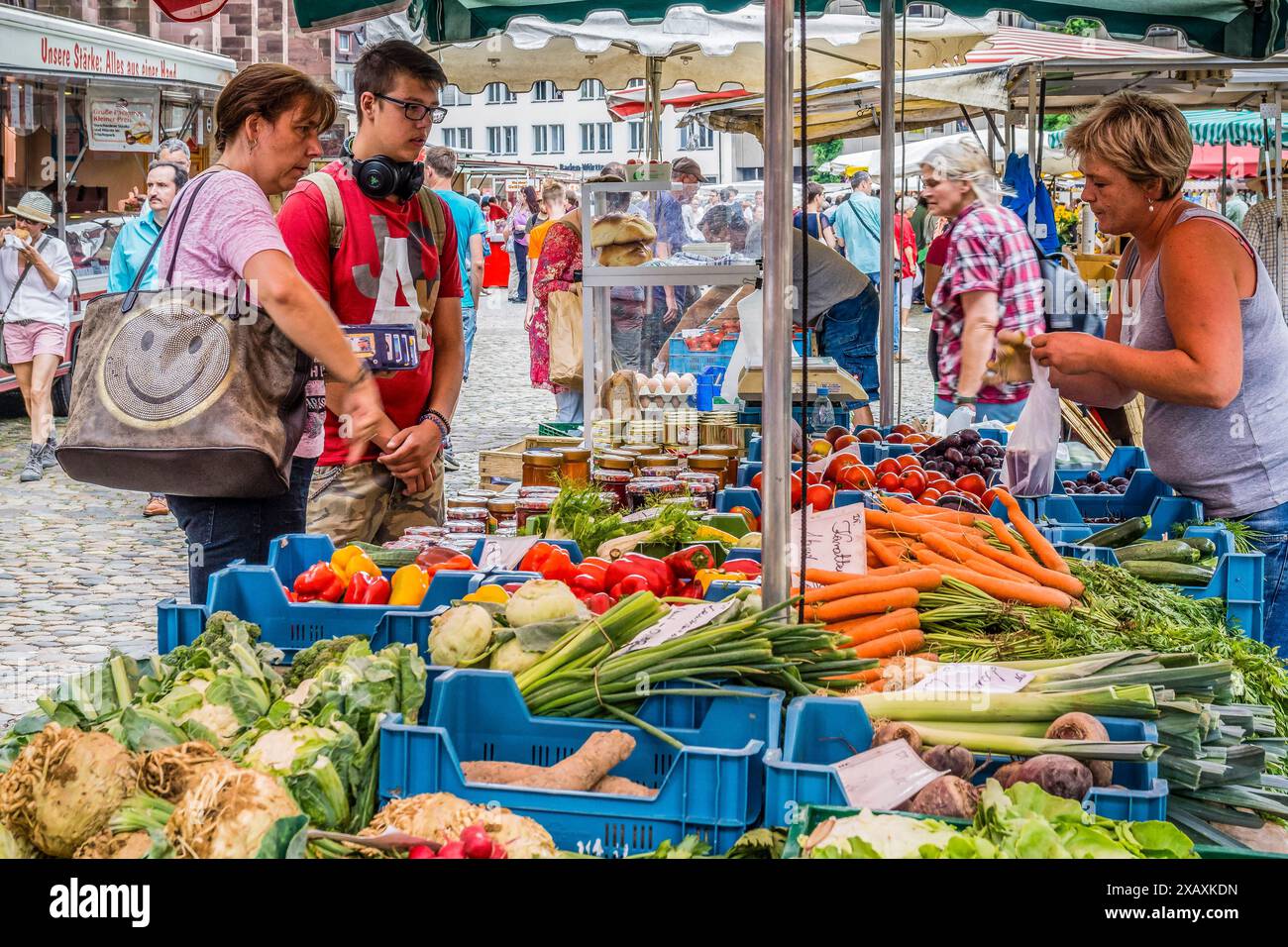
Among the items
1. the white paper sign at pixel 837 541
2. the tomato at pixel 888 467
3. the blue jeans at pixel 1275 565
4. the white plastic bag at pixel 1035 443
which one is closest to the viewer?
the white paper sign at pixel 837 541

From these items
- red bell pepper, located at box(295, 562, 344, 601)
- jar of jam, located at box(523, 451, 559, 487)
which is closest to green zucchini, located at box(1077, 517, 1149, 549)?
jar of jam, located at box(523, 451, 559, 487)

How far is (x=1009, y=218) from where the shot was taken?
16.3 ft

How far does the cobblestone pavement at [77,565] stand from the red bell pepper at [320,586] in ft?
7.51

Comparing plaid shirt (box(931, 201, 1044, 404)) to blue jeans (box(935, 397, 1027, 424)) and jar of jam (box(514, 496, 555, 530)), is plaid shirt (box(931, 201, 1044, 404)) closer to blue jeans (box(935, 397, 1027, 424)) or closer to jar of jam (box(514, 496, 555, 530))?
jar of jam (box(514, 496, 555, 530))

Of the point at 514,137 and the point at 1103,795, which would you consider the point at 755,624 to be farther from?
the point at 514,137

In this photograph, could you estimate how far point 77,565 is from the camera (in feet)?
25.2

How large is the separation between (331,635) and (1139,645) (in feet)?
6.11

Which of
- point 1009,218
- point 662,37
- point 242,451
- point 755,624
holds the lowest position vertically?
point 755,624

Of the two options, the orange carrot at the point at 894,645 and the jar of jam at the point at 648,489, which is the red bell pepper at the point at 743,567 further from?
the jar of jam at the point at 648,489

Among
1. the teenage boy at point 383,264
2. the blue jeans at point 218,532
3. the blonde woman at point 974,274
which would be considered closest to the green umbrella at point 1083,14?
the blonde woman at point 974,274

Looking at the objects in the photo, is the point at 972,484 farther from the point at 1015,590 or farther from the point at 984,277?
the point at 1015,590

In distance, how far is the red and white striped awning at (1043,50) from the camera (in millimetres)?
9453
